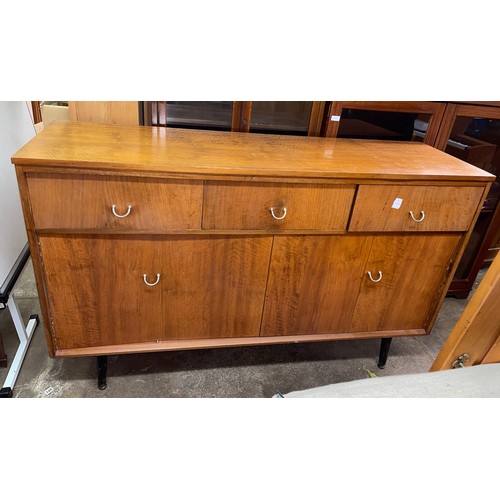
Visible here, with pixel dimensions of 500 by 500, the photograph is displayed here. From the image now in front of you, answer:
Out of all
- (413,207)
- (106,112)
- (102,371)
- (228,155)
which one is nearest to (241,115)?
(228,155)

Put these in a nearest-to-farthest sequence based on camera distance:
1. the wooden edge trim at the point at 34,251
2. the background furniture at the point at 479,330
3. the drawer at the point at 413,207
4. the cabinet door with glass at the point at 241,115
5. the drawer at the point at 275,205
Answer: the background furniture at the point at 479,330, the wooden edge trim at the point at 34,251, the drawer at the point at 275,205, the drawer at the point at 413,207, the cabinet door with glass at the point at 241,115

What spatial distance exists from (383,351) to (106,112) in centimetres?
152

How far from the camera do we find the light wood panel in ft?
4.74

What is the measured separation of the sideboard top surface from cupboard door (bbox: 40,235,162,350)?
238 millimetres

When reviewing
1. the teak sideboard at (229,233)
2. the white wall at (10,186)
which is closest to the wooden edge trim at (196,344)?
the teak sideboard at (229,233)

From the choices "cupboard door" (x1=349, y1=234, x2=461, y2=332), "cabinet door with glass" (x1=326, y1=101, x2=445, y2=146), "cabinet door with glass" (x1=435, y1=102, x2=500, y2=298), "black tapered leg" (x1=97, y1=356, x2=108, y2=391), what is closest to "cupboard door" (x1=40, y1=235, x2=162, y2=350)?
"black tapered leg" (x1=97, y1=356, x2=108, y2=391)

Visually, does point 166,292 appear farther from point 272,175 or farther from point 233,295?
point 272,175

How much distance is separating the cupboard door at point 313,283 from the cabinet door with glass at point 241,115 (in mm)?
568

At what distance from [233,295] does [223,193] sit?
1.25 feet

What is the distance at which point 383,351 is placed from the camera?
5.63 ft

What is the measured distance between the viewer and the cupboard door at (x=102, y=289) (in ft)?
3.76

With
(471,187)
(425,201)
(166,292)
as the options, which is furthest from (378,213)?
(166,292)

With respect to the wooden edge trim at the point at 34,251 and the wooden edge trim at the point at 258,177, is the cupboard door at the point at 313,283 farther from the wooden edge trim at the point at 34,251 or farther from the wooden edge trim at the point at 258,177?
the wooden edge trim at the point at 34,251

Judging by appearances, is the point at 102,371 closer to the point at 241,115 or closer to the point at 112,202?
the point at 112,202
